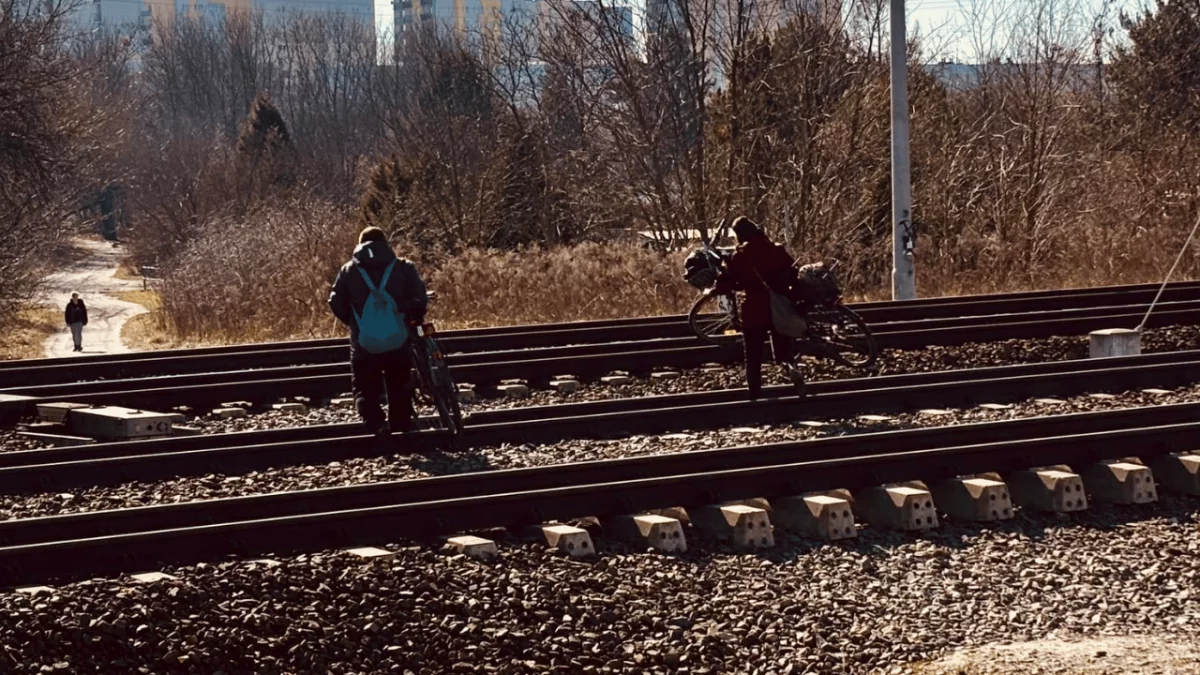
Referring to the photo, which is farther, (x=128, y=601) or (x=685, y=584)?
(x=685, y=584)

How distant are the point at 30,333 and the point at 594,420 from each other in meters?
38.6

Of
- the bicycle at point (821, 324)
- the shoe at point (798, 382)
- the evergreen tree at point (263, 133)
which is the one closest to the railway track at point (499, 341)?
the bicycle at point (821, 324)

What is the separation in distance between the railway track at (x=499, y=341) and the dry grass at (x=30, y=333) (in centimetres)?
1241

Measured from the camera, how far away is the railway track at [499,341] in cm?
1712

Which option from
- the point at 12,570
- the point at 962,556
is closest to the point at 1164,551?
the point at 962,556

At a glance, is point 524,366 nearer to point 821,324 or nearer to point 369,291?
point 821,324

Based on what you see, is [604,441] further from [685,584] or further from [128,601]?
[128,601]

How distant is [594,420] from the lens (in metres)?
12.2

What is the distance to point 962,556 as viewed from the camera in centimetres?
870

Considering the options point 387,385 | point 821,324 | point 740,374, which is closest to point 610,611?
point 387,385

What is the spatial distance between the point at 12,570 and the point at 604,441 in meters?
5.12

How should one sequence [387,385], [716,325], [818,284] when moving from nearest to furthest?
[387,385]
[818,284]
[716,325]

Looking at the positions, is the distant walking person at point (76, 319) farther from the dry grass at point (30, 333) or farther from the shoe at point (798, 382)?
the shoe at point (798, 382)

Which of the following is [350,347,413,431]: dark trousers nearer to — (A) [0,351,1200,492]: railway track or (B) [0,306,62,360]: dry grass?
(A) [0,351,1200,492]: railway track
